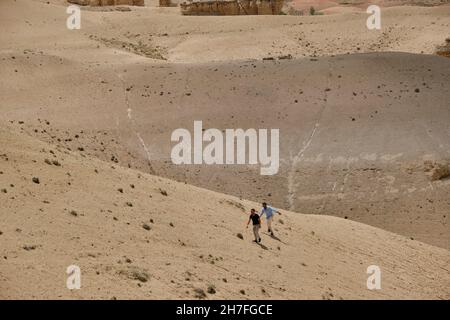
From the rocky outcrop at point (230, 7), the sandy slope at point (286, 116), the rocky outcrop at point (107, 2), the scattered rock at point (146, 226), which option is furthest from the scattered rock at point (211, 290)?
the rocky outcrop at point (107, 2)

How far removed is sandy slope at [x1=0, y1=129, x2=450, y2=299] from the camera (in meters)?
15.6

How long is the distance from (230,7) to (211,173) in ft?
139

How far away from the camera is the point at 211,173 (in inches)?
1243

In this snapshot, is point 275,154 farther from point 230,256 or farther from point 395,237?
→ point 230,256

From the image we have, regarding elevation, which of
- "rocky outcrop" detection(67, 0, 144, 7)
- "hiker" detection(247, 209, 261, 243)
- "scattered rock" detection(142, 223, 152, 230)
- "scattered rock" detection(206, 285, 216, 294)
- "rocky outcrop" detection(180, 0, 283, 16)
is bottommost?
"scattered rock" detection(206, 285, 216, 294)

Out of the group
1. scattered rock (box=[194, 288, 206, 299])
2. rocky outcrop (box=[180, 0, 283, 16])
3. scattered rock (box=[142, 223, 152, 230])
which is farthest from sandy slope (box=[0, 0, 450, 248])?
rocky outcrop (box=[180, 0, 283, 16])

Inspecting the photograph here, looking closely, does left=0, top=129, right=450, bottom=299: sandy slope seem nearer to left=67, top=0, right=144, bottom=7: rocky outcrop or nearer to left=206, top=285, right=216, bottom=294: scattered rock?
left=206, top=285, right=216, bottom=294: scattered rock

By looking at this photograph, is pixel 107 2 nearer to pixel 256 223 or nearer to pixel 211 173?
pixel 211 173

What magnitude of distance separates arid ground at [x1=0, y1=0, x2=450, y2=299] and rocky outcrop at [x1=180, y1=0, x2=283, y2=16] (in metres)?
13.2

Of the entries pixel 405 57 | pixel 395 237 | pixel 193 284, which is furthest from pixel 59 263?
pixel 405 57

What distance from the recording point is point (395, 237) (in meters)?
26.0

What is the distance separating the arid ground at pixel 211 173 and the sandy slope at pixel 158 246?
5 cm

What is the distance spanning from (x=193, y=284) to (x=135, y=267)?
1.20m

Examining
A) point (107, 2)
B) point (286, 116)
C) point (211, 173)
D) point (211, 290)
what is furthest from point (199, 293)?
point (107, 2)
